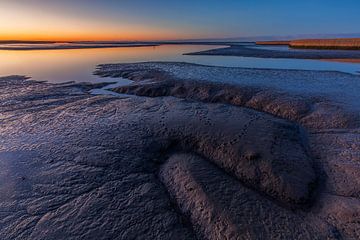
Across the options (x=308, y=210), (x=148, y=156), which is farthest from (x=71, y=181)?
(x=308, y=210)

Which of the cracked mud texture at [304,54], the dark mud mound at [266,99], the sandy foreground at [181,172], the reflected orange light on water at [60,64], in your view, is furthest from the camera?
the cracked mud texture at [304,54]

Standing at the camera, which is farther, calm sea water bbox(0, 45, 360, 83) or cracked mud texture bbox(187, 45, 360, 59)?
cracked mud texture bbox(187, 45, 360, 59)

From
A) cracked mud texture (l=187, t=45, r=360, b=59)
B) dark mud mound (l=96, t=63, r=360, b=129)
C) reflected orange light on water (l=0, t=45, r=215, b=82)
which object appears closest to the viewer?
dark mud mound (l=96, t=63, r=360, b=129)

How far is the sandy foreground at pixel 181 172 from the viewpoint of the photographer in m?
3.10

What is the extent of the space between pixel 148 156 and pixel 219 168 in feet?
4.37

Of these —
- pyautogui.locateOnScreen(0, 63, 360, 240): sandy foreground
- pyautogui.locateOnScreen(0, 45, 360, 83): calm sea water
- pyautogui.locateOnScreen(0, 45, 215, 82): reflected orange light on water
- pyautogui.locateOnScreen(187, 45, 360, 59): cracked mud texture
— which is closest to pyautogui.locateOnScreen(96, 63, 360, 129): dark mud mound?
pyautogui.locateOnScreen(0, 63, 360, 240): sandy foreground

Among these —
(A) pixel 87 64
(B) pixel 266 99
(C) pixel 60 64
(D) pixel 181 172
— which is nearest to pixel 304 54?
(A) pixel 87 64

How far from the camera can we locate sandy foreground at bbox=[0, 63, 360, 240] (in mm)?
3096

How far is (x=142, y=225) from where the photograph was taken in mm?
3119

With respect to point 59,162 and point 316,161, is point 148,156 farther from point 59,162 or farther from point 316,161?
point 316,161

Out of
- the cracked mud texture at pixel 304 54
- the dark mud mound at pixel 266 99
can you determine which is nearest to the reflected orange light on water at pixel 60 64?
the dark mud mound at pixel 266 99

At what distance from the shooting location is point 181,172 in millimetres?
4160

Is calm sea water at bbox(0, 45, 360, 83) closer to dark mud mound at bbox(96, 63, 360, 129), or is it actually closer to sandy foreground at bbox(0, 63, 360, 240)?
dark mud mound at bbox(96, 63, 360, 129)

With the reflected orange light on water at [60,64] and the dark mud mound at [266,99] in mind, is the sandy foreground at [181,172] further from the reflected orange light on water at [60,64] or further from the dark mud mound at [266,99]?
the reflected orange light on water at [60,64]
